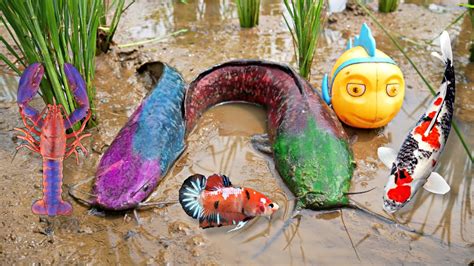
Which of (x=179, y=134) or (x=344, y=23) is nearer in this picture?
(x=179, y=134)

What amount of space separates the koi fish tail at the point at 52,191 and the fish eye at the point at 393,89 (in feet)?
7.46

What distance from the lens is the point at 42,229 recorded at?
3.05 meters

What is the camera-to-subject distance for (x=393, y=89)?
3.70 metres

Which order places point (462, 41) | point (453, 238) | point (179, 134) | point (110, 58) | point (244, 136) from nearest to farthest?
1. point (453, 238)
2. point (179, 134)
3. point (244, 136)
4. point (110, 58)
5. point (462, 41)

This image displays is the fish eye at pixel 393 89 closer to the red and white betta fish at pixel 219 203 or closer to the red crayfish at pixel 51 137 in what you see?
Answer: the red and white betta fish at pixel 219 203

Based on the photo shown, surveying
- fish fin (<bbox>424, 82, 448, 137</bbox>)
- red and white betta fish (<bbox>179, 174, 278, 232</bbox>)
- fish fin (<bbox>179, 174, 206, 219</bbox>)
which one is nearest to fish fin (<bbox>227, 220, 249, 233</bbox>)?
red and white betta fish (<bbox>179, 174, 278, 232</bbox>)

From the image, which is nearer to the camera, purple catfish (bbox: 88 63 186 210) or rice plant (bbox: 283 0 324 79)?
purple catfish (bbox: 88 63 186 210)

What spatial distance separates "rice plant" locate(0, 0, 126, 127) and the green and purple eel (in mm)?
530

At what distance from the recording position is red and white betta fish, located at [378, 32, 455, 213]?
3068mm

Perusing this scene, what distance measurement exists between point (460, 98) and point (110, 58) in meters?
3.19

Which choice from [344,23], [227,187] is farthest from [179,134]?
[344,23]

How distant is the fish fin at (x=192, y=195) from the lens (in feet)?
9.80

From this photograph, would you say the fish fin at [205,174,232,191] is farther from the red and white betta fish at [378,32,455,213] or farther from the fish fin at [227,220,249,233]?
the red and white betta fish at [378,32,455,213]

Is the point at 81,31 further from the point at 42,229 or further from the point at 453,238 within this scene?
the point at 453,238
